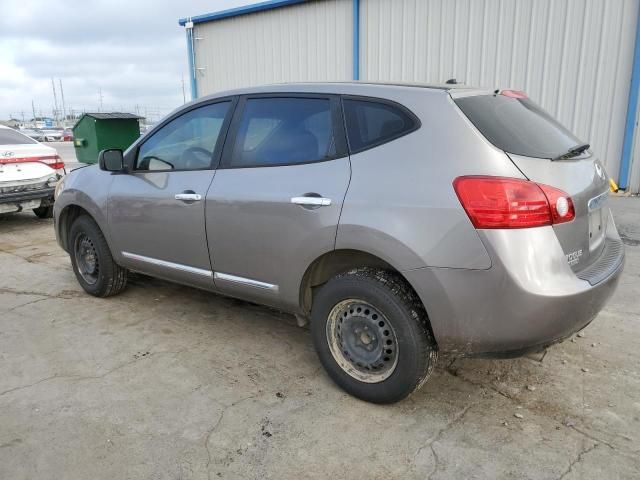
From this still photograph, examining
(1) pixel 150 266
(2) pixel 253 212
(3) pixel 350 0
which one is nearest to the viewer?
(2) pixel 253 212

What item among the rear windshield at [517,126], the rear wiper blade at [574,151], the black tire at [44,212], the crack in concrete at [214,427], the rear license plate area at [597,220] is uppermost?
the rear windshield at [517,126]

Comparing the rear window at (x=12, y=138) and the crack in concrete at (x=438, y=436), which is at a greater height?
the rear window at (x=12, y=138)

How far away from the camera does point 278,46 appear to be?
39.3 feet

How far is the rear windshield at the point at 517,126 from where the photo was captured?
8.48 feet

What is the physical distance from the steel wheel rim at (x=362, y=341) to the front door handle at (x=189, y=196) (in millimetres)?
1241

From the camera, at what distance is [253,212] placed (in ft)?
10.5

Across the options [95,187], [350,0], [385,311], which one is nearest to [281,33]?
[350,0]

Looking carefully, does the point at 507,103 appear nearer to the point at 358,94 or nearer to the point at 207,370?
the point at 358,94

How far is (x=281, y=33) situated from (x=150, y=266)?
9182 millimetres

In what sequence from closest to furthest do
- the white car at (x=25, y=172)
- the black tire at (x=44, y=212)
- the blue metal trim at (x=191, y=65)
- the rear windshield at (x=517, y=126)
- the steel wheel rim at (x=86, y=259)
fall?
the rear windshield at (x=517, y=126)
the steel wheel rim at (x=86, y=259)
the white car at (x=25, y=172)
the black tire at (x=44, y=212)
the blue metal trim at (x=191, y=65)

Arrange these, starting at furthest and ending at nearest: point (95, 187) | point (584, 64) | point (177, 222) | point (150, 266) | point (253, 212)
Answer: point (584, 64) < point (95, 187) < point (150, 266) < point (177, 222) < point (253, 212)

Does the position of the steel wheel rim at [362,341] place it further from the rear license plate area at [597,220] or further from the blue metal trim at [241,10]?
the blue metal trim at [241,10]

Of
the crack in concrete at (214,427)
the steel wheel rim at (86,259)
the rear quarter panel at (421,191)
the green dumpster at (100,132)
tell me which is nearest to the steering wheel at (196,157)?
the rear quarter panel at (421,191)

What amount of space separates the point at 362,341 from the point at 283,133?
1.32m
